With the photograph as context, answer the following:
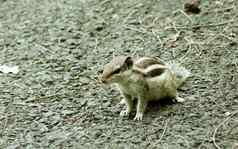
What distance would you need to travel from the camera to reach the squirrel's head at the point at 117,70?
4.22 m

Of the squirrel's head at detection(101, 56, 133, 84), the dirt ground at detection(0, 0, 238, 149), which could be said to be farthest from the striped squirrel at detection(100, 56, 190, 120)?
the dirt ground at detection(0, 0, 238, 149)

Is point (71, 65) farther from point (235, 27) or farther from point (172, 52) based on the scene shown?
point (235, 27)

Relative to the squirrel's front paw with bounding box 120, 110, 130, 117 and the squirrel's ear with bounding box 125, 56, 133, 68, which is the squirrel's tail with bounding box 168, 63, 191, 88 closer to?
the squirrel's front paw with bounding box 120, 110, 130, 117

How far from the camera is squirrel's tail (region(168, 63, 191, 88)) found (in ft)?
16.0

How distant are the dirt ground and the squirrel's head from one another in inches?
16.3

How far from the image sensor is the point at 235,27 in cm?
586

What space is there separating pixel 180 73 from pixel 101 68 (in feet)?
2.80

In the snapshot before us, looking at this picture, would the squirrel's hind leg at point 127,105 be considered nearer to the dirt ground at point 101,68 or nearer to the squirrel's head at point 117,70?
the dirt ground at point 101,68

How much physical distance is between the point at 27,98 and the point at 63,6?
2207 mm

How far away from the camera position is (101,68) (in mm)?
5391

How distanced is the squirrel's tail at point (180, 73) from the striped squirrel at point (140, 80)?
0.20 meters

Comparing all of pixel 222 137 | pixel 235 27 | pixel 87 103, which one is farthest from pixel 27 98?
pixel 235 27

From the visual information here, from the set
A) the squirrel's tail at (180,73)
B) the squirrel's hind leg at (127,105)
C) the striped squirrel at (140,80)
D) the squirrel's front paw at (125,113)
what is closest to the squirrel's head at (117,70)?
the striped squirrel at (140,80)

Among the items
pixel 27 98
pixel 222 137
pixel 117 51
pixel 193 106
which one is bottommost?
pixel 222 137
